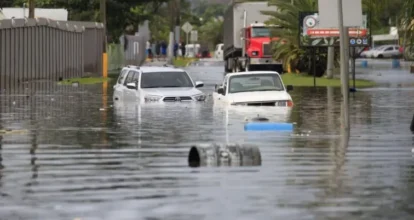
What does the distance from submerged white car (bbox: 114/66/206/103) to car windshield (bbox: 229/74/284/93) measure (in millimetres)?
1613

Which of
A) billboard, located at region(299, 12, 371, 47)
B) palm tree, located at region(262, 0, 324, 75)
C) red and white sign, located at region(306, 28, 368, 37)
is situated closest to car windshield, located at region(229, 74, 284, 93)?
billboard, located at region(299, 12, 371, 47)

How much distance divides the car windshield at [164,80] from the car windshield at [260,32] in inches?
1013

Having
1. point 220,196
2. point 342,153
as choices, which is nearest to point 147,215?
point 220,196

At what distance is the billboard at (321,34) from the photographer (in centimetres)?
4544

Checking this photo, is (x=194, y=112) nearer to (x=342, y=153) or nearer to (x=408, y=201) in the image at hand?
(x=342, y=153)

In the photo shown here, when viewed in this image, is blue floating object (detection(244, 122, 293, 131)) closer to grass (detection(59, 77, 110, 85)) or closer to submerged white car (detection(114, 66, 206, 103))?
A: submerged white car (detection(114, 66, 206, 103))

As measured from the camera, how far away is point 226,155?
53.1 ft

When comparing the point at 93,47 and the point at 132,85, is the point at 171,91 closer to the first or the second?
the point at 132,85

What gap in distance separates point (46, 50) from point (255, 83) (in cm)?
2208

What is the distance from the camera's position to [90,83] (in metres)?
50.5

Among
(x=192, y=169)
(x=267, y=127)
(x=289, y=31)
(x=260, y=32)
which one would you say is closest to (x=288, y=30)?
(x=289, y=31)

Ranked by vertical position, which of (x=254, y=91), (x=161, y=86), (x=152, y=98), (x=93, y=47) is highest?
(x=93, y=47)

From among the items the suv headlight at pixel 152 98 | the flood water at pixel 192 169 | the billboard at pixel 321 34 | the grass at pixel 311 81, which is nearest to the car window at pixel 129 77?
the suv headlight at pixel 152 98

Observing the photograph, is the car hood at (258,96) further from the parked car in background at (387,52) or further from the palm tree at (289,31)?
the parked car in background at (387,52)
